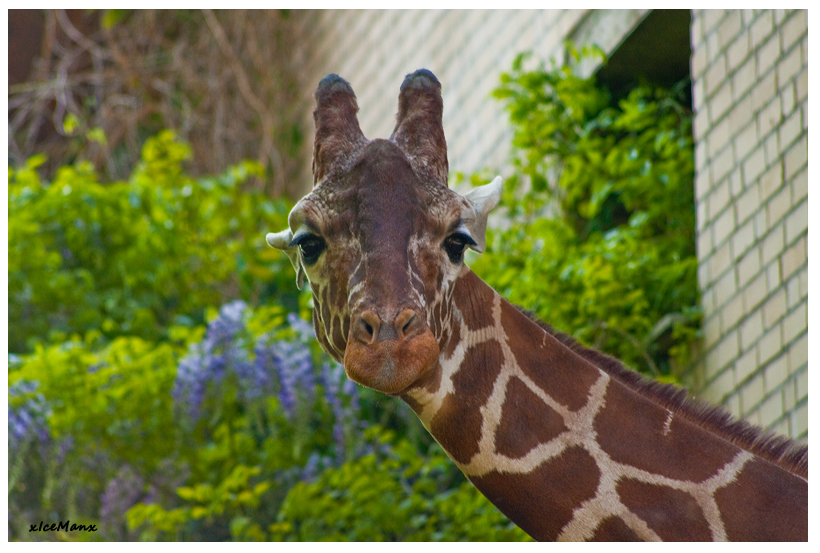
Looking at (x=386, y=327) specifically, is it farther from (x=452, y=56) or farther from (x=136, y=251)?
(x=452, y=56)

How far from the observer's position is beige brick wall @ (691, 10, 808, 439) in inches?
154

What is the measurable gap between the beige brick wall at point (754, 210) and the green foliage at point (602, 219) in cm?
23

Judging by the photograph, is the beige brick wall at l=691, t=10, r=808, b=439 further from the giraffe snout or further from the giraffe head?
the giraffe snout

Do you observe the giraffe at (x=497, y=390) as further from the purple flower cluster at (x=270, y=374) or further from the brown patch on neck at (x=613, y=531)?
the purple flower cluster at (x=270, y=374)

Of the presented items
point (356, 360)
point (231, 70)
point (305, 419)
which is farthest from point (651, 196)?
point (231, 70)

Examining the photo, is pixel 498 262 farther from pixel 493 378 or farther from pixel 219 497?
pixel 493 378

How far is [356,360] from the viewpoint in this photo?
7.27ft

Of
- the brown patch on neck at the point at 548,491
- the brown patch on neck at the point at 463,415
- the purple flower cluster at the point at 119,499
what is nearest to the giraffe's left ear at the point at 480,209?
the brown patch on neck at the point at 463,415

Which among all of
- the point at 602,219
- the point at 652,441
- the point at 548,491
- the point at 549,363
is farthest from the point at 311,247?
the point at 602,219

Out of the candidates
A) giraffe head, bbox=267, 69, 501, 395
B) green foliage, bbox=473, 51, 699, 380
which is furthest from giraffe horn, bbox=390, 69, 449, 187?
green foliage, bbox=473, 51, 699, 380

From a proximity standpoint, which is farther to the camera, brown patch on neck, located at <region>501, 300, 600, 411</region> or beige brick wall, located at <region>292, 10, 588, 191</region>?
beige brick wall, located at <region>292, 10, 588, 191</region>

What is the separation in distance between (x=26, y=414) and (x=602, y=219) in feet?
10.4

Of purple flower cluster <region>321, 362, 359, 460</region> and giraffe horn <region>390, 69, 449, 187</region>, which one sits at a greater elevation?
giraffe horn <region>390, 69, 449, 187</region>

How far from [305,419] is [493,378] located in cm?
310
